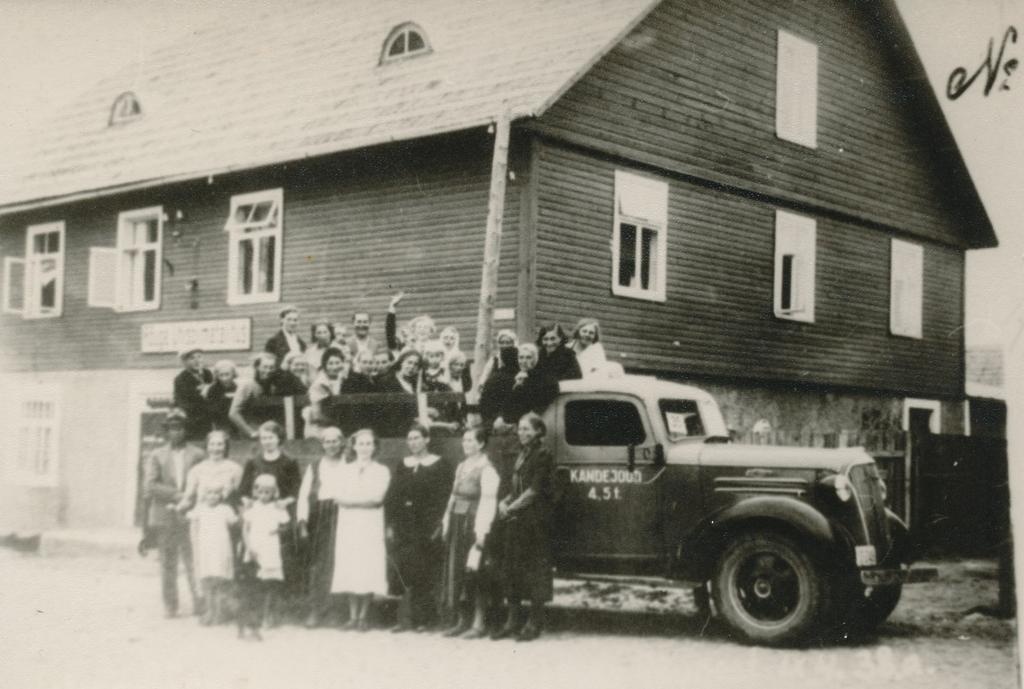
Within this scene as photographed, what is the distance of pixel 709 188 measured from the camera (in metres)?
12.6

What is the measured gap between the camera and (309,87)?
1279cm

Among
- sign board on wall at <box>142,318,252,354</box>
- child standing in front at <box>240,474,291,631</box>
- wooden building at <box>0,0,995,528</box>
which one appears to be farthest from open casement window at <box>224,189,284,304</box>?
child standing in front at <box>240,474,291,631</box>

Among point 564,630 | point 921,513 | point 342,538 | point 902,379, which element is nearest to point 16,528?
point 342,538

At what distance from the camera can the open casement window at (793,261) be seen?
12922 mm

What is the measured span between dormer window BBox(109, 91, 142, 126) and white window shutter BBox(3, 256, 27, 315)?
6.81ft

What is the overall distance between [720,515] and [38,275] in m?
8.84

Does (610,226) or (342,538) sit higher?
(610,226)

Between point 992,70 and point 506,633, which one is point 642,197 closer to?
point 992,70

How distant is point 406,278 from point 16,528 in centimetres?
472

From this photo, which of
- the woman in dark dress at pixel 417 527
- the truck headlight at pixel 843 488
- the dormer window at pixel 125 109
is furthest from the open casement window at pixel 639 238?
the dormer window at pixel 125 109

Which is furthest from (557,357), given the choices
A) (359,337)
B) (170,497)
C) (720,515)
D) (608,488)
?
(170,497)

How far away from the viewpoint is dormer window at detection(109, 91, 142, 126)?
13.9 metres

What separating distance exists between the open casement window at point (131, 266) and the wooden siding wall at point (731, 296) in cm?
473

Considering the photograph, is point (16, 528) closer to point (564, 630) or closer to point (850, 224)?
point (564, 630)
